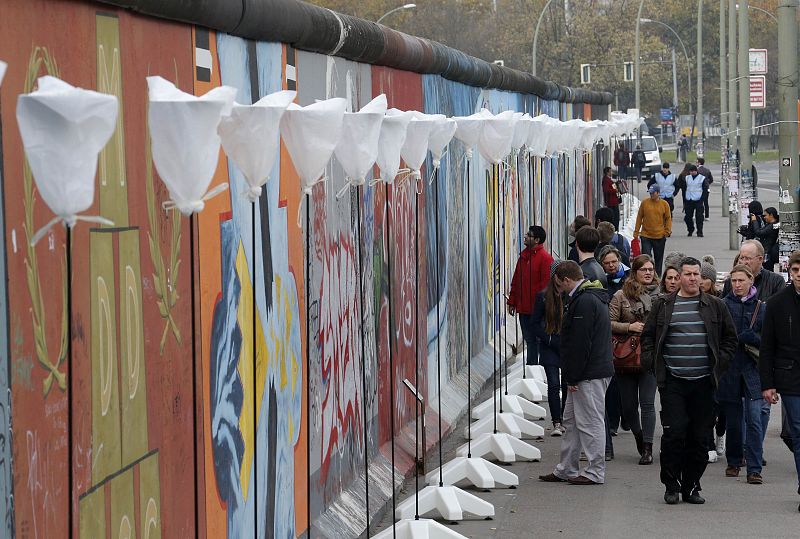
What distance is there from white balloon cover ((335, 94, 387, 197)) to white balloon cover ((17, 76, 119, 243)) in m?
3.44

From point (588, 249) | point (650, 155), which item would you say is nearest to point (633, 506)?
point (588, 249)

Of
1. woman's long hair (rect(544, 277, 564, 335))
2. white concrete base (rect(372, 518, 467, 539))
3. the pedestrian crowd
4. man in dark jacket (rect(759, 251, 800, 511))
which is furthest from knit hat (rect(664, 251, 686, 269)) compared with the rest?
white concrete base (rect(372, 518, 467, 539))

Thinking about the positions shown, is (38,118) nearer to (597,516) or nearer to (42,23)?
(42,23)

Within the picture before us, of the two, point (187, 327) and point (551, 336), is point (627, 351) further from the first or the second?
point (187, 327)

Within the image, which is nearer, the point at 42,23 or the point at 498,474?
the point at 42,23

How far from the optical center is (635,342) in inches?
482

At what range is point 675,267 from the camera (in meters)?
11.4

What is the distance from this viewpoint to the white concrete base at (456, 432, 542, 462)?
1241 centimetres

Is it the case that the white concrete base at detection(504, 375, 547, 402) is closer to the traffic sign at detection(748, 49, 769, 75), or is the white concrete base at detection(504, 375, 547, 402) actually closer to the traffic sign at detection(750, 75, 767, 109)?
the traffic sign at detection(748, 49, 769, 75)

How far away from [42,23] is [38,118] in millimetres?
1087

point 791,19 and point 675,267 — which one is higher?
point 791,19

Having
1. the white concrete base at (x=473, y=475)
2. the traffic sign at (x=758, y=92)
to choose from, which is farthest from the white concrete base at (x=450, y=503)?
the traffic sign at (x=758, y=92)

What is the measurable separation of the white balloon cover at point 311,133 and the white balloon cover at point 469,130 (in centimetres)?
522

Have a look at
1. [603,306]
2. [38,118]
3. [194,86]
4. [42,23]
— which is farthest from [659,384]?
[38,118]
